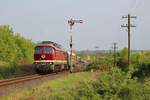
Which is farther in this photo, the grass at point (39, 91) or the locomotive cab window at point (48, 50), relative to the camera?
the locomotive cab window at point (48, 50)

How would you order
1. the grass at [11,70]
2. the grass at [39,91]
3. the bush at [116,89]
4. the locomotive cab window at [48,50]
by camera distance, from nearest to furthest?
the bush at [116,89]
the grass at [39,91]
the grass at [11,70]
the locomotive cab window at [48,50]

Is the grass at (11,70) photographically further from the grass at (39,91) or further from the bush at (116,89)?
the bush at (116,89)

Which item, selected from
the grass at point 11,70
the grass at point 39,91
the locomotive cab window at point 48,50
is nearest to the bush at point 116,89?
the grass at point 39,91

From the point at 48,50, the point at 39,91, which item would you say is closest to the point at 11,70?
the point at 48,50

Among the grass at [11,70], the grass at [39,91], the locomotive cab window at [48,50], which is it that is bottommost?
the grass at [39,91]

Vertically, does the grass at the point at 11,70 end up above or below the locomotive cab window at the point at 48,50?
below

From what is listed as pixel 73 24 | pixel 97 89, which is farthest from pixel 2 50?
pixel 97 89

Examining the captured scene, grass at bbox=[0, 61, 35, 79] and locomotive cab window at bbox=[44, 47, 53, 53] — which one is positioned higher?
locomotive cab window at bbox=[44, 47, 53, 53]

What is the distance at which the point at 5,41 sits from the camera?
227ft

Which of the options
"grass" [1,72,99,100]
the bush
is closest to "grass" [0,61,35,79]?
"grass" [1,72,99,100]

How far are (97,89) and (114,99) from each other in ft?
7.64

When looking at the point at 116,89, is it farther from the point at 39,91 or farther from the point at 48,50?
the point at 48,50

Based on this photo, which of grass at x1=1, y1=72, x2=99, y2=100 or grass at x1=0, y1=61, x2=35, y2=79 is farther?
grass at x1=0, y1=61, x2=35, y2=79

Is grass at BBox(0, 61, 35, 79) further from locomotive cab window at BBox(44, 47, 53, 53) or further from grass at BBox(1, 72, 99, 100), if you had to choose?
grass at BBox(1, 72, 99, 100)
